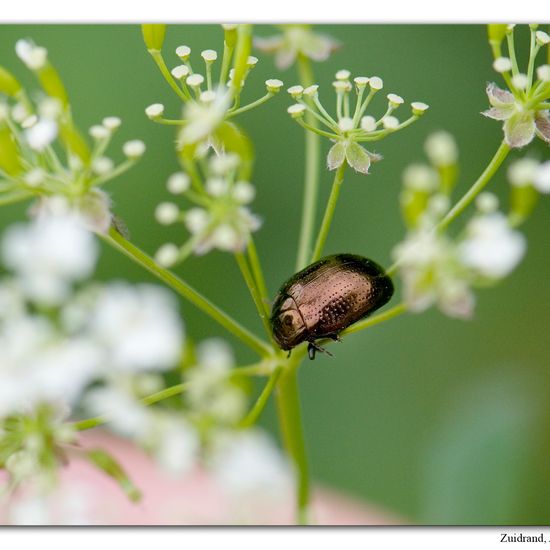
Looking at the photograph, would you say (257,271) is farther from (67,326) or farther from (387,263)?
(387,263)

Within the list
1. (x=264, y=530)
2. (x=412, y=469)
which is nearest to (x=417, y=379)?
(x=412, y=469)

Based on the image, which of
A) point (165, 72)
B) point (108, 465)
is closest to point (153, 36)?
point (165, 72)

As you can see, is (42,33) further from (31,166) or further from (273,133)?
(31,166)

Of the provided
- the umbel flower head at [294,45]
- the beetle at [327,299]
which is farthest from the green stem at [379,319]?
the umbel flower head at [294,45]

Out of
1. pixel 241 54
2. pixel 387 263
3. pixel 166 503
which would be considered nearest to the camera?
pixel 241 54

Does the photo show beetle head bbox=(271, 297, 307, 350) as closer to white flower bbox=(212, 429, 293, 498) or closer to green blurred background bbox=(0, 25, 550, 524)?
white flower bbox=(212, 429, 293, 498)

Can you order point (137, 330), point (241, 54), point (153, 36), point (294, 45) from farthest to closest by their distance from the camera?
point (294, 45)
point (153, 36)
point (241, 54)
point (137, 330)

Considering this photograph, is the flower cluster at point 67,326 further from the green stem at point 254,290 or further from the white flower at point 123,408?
the green stem at point 254,290

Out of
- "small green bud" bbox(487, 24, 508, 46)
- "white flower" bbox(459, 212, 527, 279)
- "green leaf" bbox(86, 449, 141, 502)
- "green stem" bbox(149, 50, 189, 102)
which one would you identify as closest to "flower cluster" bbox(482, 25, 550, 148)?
"small green bud" bbox(487, 24, 508, 46)
